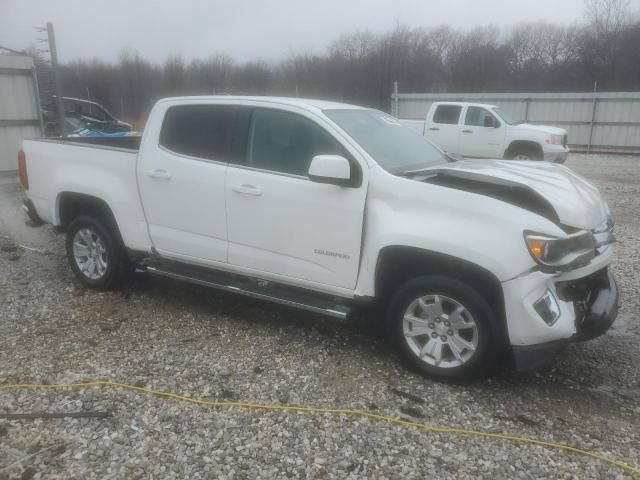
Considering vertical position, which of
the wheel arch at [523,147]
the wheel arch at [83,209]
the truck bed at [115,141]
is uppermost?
the truck bed at [115,141]

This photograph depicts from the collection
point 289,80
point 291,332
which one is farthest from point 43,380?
point 289,80

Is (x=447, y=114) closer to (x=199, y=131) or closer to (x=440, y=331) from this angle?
(x=199, y=131)

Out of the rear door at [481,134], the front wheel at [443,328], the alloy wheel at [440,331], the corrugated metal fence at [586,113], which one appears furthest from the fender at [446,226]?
the corrugated metal fence at [586,113]

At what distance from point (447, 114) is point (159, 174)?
10903 mm

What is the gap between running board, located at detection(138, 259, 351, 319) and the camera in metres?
3.76

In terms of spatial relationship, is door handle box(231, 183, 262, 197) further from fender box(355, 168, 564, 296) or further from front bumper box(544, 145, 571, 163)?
front bumper box(544, 145, 571, 163)

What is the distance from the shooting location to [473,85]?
35.7m

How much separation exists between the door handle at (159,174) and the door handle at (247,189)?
694 millimetres

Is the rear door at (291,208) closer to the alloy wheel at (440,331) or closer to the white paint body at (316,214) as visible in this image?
the white paint body at (316,214)

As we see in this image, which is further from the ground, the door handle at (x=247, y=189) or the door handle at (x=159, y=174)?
the door handle at (x=159, y=174)

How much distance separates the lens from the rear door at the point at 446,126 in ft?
45.1

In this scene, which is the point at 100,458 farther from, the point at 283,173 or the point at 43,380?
the point at 283,173

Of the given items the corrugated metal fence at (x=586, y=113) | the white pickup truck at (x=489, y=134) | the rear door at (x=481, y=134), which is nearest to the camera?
the white pickup truck at (x=489, y=134)

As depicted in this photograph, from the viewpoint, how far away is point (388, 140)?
4191 mm
